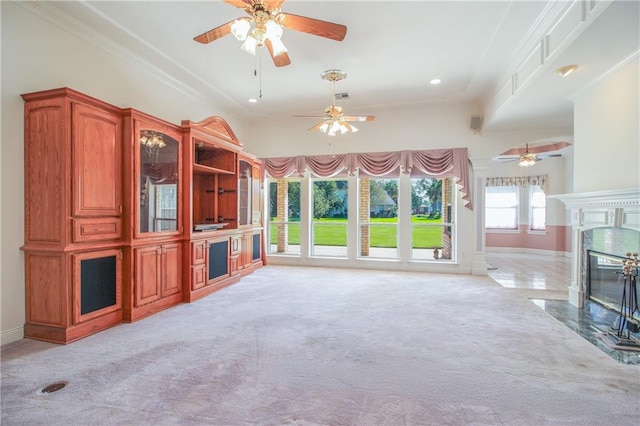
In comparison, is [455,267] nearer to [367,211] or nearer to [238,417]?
[367,211]

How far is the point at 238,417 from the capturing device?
5.95ft

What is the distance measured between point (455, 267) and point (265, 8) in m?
5.51

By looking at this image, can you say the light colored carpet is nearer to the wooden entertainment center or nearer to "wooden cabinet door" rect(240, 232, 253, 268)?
the wooden entertainment center

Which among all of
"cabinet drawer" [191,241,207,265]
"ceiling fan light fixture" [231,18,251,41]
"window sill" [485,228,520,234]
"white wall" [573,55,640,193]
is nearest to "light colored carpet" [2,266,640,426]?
"cabinet drawer" [191,241,207,265]

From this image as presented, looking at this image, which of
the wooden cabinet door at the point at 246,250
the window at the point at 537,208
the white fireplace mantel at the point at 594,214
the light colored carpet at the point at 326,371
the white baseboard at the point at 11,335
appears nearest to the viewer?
the light colored carpet at the point at 326,371

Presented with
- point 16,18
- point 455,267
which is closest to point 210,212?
point 16,18

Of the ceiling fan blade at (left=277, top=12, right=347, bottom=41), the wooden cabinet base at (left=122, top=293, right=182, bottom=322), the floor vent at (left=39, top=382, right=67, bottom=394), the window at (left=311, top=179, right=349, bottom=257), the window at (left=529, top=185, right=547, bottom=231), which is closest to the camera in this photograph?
the floor vent at (left=39, top=382, right=67, bottom=394)

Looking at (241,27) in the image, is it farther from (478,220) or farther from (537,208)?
(537,208)

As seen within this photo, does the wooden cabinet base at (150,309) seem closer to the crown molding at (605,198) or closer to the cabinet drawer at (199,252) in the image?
the cabinet drawer at (199,252)

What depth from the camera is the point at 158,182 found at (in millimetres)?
3748

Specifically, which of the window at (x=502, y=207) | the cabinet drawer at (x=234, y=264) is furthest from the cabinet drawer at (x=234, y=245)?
the window at (x=502, y=207)

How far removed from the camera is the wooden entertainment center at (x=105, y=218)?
9.22 feet

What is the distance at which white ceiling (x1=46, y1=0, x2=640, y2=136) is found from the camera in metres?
3.01

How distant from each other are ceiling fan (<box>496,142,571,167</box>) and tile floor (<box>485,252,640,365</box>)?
254cm
